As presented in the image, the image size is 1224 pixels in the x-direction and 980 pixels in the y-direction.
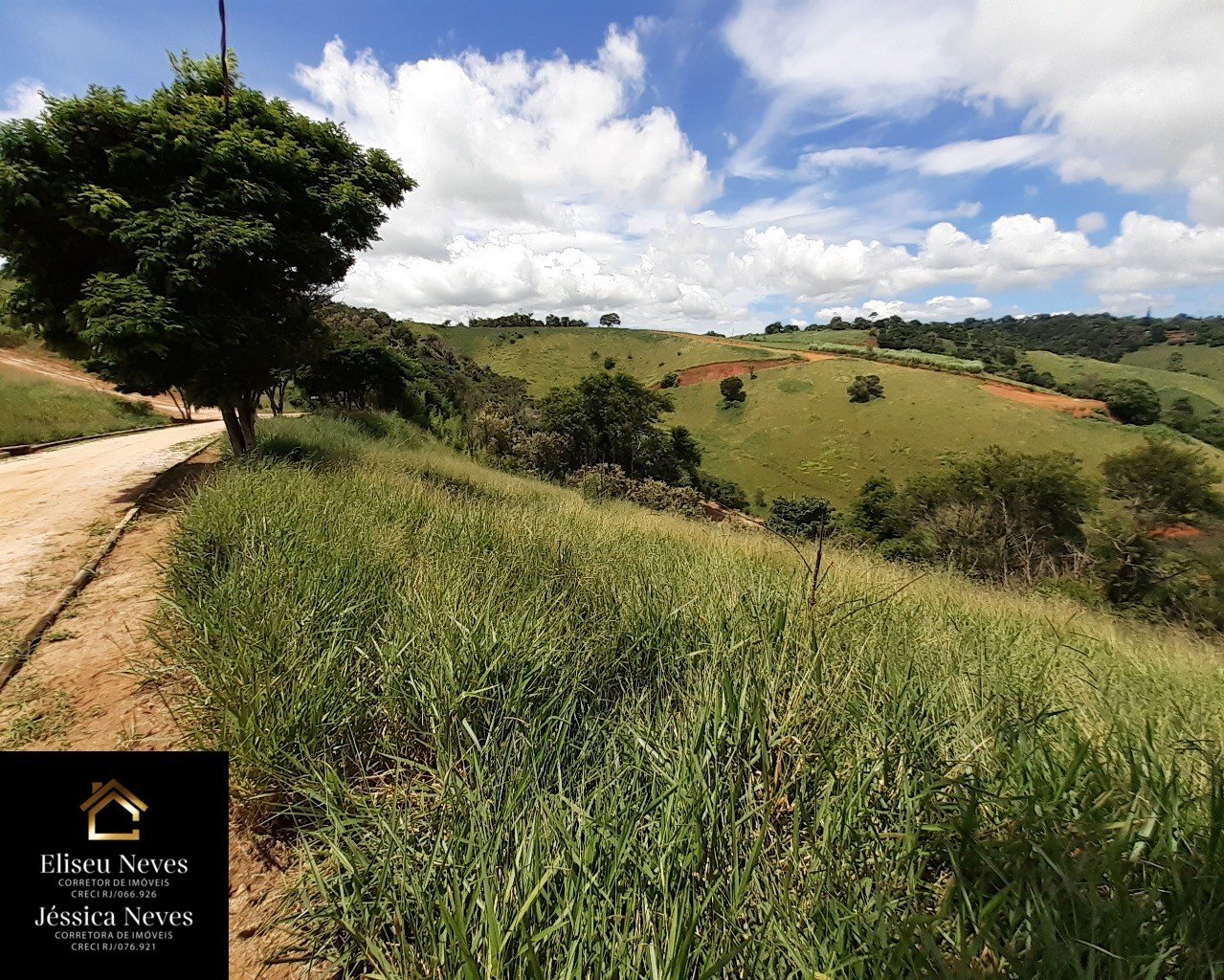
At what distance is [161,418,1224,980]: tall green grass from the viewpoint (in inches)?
56.3

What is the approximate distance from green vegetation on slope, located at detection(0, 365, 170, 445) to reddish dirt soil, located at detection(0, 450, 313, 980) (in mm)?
Result: 14925

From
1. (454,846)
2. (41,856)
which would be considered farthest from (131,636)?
(454,846)

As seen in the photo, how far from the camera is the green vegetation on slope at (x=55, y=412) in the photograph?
14.7 metres

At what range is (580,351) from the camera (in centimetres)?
10762

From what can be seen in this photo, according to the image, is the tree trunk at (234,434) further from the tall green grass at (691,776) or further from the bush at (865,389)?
the bush at (865,389)

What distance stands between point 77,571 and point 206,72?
8.31 meters

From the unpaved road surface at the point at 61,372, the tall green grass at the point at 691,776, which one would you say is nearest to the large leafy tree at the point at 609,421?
the unpaved road surface at the point at 61,372

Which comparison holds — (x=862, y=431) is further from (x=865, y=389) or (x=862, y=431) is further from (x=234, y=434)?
(x=234, y=434)

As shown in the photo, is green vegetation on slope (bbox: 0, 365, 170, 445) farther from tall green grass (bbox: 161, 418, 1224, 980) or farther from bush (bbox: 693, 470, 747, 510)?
bush (bbox: 693, 470, 747, 510)

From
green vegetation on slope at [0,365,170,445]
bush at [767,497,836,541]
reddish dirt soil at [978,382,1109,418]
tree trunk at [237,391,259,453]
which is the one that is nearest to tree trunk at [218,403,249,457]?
tree trunk at [237,391,259,453]

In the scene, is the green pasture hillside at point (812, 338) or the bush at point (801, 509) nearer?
the bush at point (801, 509)

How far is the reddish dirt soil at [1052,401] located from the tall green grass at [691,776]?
73800mm

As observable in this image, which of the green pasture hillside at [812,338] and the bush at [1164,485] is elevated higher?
the green pasture hillside at [812,338]

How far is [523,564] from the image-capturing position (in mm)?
4328
